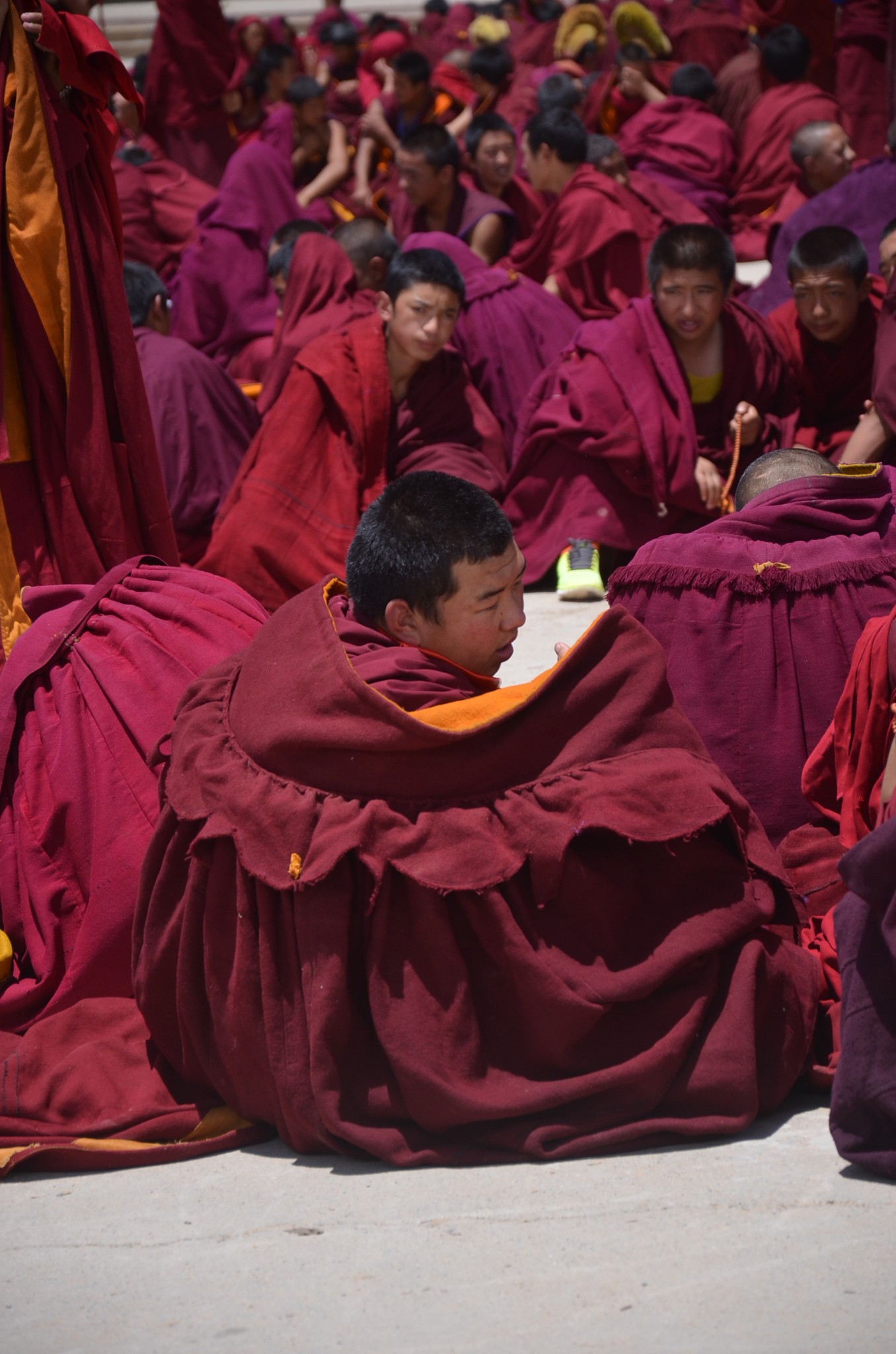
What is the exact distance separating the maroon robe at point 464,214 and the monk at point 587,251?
0.42 m

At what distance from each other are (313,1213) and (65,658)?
1.07 meters

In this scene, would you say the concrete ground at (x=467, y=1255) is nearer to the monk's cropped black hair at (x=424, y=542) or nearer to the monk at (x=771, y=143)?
the monk's cropped black hair at (x=424, y=542)

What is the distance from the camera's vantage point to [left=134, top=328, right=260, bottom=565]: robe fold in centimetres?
552

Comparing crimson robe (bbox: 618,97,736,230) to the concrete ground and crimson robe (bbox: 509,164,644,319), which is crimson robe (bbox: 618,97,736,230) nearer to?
crimson robe (bbox: 509,164,644,319)

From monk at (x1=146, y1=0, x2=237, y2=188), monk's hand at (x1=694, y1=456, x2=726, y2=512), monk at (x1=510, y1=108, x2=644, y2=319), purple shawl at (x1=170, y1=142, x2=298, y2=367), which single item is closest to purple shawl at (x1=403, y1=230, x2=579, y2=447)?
monk at (x1=510, y1=108, x2=644, y2=319)

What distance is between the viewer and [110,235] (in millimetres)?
3744

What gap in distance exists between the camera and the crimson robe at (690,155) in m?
9.30

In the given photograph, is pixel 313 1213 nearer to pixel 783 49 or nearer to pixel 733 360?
pixel 733 360

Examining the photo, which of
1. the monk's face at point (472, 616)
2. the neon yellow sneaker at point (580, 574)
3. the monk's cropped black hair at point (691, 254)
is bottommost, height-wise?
the neon yellow sneaker at point (580, 574)

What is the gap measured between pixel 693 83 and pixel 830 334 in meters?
5.21

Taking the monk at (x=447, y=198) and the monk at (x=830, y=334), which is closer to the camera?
the monk at (x=830, y=334)

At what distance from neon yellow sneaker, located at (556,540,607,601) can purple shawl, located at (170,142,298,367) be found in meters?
3.07

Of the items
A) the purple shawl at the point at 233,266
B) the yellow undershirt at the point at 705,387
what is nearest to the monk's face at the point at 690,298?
the yellow undershirt at the point at 705,387

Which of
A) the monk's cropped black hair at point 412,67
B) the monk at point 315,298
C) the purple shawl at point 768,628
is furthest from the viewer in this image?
the monk's cropped black hair at point 412,67
